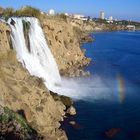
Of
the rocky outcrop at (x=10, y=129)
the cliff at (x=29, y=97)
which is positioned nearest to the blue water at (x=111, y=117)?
the cliff at (x=29, y=97)

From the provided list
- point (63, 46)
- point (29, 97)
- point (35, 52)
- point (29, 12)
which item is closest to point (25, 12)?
point (29, 12)

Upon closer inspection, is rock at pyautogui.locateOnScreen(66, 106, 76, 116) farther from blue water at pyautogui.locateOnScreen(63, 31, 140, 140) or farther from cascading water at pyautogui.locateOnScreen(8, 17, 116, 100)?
cascading water at pyautogui.locateOnScreen(8, 17, 116, 100)

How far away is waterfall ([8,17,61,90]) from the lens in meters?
33.4

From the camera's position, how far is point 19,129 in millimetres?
16781

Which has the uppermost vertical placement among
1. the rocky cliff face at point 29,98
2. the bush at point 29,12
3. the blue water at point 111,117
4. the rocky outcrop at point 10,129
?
the bush at point 29,12

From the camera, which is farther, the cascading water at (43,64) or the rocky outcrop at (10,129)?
the cascading water at (43,64)

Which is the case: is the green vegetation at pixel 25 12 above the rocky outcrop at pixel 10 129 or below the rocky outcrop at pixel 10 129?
above

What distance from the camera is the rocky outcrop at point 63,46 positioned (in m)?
43.4

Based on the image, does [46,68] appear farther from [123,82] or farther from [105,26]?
[105,26]

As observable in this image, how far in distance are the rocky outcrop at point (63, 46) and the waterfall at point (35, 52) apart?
3266mm

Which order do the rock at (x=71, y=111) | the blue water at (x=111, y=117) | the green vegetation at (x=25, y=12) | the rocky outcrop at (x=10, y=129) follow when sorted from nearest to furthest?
the rocky outcrop at (x=10, y=129)
the blue water at (x=111, y=117)
the rock at (x=71, y=111)
the green vegetation at (x=25, y=12)

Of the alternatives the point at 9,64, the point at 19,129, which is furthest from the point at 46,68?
the point at 19,129

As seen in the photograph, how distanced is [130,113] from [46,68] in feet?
41.7

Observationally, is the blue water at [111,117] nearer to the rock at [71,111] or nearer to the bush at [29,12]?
the rock at [71,111]
